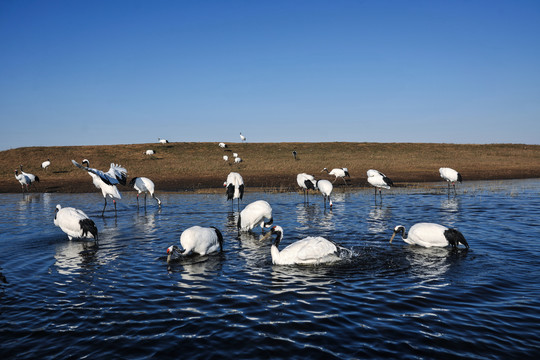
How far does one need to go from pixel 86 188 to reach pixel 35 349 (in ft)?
97.3

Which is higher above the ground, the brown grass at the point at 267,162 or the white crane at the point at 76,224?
the brown grass at the point at 267,162

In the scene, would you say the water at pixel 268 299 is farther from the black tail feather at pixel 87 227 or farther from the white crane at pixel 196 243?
the black tail feather at pixel 87 227

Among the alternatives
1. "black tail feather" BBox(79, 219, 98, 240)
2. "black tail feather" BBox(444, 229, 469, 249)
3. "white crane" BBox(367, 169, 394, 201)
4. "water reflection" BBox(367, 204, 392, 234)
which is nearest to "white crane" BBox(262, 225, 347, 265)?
"black tail feather" BBox(444, 229, 469, 249)

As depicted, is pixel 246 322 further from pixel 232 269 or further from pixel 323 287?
pixel 232 269

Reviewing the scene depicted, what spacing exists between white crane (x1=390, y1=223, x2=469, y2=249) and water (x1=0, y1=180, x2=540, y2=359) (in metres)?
0.27

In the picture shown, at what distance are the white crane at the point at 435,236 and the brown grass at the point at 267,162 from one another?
62.1 ft

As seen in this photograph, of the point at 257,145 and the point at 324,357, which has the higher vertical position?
the point at 257,145

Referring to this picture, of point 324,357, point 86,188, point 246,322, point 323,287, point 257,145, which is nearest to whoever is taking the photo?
point 324,357

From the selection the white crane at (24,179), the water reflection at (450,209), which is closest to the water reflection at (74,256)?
the water reflection at (450,209)

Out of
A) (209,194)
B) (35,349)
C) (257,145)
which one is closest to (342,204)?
(209,194)

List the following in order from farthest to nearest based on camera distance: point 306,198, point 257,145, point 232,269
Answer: point 257,145 < point 306,198 < point 232,269

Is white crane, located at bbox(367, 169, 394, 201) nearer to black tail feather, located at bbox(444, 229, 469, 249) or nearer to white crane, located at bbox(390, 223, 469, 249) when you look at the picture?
white crane, located at bbox(390, 223, 469, 249)

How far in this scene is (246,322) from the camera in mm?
6848

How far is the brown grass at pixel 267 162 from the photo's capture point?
37938mm
